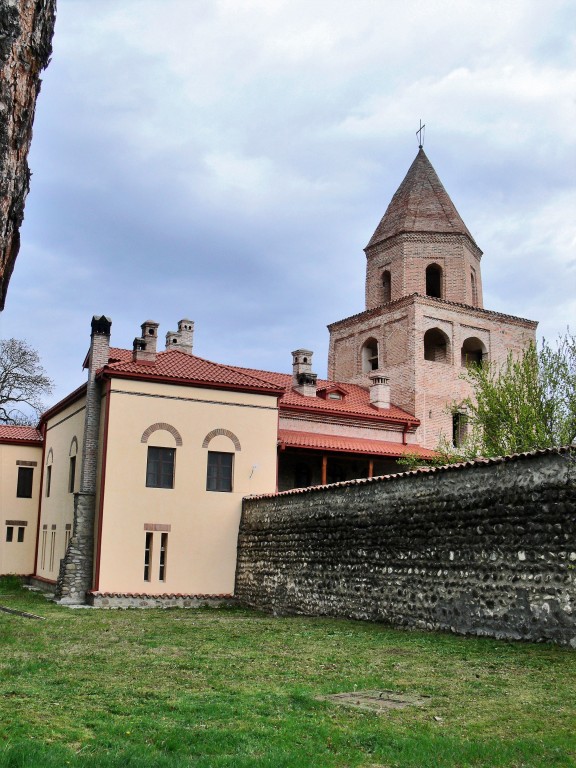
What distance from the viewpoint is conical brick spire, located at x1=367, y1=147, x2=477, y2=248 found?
31.2m

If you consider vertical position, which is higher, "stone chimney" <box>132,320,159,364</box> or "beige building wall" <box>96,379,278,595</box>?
"stone chimney" <box>132,320,159,364</box>

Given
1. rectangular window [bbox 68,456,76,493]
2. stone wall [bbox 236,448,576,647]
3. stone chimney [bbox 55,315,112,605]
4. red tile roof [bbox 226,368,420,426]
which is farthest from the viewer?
red tile roof [bbox 226,368,420,426]

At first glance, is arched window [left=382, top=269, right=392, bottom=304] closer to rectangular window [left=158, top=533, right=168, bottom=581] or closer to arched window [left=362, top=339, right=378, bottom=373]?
arched window [left=362, top=339, right=378, bottom=373]

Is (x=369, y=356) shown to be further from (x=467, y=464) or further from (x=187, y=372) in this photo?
(x=467, y=464)

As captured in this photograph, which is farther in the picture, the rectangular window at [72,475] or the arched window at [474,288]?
the arched window at [474,288]

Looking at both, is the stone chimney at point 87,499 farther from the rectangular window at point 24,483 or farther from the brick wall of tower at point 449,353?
the brick wall of tower at point 449,353

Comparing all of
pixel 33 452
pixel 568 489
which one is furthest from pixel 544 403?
pixel 33 452

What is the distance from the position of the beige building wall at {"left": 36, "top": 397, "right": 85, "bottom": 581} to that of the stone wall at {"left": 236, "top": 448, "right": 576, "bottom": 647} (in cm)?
662

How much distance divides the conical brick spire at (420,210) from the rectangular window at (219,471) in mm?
14089

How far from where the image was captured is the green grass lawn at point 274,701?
541 centimetres

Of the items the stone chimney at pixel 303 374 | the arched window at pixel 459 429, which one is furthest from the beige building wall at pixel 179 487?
the arched window at pixel 459 429

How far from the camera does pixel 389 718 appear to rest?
6480 millimetres

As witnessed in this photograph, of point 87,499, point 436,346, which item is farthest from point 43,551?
point 436,346

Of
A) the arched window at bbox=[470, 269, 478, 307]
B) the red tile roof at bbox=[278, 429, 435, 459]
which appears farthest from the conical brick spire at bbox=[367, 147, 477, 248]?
the red tile roof at bbox=[278, 429, 435, 459]
